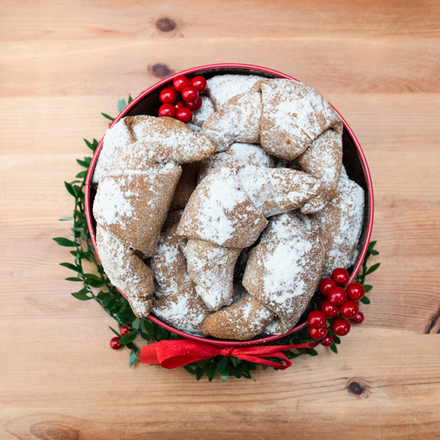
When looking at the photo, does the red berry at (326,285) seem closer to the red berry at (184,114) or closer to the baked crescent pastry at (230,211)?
the baked crescent pastry at (230,211)

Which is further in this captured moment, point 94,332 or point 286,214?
point 94,332

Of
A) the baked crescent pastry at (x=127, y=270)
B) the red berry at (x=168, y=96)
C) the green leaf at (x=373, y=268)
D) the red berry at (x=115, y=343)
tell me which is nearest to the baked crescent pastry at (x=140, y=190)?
the baked crescent pastry at (x=127, y=270)

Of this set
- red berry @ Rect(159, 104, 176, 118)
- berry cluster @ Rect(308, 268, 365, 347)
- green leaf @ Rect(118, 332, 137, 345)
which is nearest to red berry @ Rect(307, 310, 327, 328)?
berry cluster @ Rect(308, 268, 365, 347)

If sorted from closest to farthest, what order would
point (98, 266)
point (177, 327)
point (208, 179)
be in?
point (208, 179) < point (177, 327) < point (98, 266)

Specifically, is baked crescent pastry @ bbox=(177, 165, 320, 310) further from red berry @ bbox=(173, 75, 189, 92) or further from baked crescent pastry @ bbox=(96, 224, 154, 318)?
red berry @ bbox=(173, 75, 189, 92)

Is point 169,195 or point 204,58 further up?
point 204,58

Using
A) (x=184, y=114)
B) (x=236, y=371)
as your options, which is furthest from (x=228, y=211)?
(x=236, y=371)

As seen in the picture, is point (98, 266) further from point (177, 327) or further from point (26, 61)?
point (26, 61)

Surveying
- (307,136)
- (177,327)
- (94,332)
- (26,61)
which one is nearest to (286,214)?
(307,136)

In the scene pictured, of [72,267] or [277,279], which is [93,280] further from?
[277,279]
